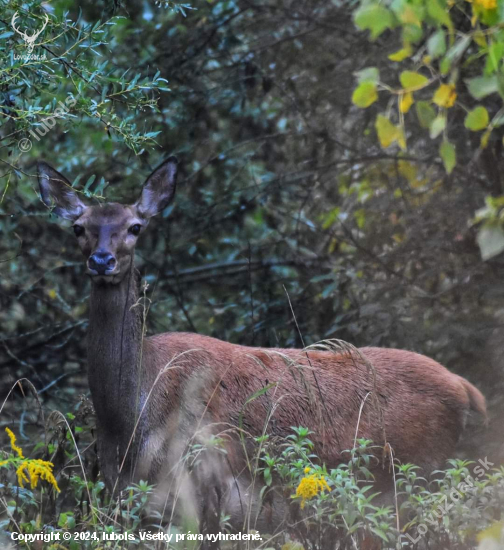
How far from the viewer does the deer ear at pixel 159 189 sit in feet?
19.5

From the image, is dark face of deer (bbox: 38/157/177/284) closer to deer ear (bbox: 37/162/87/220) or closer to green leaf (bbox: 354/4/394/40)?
deer ear (bbox: 37/162/87/220)

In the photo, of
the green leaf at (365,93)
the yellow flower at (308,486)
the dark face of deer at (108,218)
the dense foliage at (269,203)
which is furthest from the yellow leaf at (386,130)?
the dense foliage at (269,203)

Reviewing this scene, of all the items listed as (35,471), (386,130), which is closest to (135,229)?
(35,471)

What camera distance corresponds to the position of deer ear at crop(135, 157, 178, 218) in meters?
5.95

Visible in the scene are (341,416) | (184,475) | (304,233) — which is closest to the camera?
(184,475)

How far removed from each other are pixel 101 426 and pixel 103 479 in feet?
0.96

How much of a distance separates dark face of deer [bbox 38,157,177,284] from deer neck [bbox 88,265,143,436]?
12 centimetres

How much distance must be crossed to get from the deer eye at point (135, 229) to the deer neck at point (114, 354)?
9.1 inches

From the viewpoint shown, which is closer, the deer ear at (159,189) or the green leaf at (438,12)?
the green leaf at (438,12)

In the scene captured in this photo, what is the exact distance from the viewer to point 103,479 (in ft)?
16.8

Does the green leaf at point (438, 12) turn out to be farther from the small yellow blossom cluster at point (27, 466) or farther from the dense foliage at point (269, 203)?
the dense foliage at point (269, 203)

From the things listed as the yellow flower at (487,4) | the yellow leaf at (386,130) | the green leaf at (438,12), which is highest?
the yellow flower at (487,4)

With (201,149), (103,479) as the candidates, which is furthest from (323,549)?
(201,149)

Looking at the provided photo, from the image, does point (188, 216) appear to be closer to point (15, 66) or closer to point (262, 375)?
point (262, 375)
